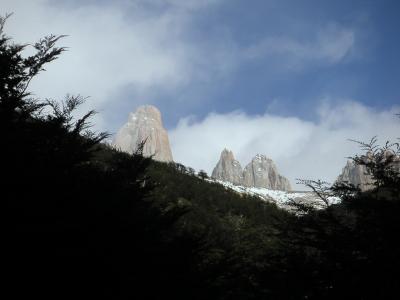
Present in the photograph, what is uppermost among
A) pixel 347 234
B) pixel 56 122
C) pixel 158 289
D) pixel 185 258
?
pixel 56 122

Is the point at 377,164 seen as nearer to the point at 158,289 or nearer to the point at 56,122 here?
the point at 158,289

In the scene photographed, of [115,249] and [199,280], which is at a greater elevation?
[115,249]

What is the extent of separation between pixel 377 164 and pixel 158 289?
4617mm

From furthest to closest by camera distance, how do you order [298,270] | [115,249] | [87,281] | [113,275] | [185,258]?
[185,258] < [298,270] < [115,249] < [113,275] < [87,281]

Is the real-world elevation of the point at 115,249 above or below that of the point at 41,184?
below

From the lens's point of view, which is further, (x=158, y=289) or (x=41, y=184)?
(x=158, y=289)

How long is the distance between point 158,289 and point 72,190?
229 centimetres

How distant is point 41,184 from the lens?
6.00 meters

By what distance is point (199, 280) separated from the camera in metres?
8.28

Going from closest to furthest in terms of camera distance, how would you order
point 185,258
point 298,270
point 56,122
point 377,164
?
point 298,270 → point 377,164 → point 185,258 → point 56,122

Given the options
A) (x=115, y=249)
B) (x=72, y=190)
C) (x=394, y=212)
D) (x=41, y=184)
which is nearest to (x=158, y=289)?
(x=115, y=249)

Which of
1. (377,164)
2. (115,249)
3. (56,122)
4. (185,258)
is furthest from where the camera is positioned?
(56,122)

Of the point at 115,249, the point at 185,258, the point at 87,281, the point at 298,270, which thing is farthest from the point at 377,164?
the point at 87,281

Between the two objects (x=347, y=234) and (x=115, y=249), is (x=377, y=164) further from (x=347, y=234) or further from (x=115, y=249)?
(x=115, y=249)
